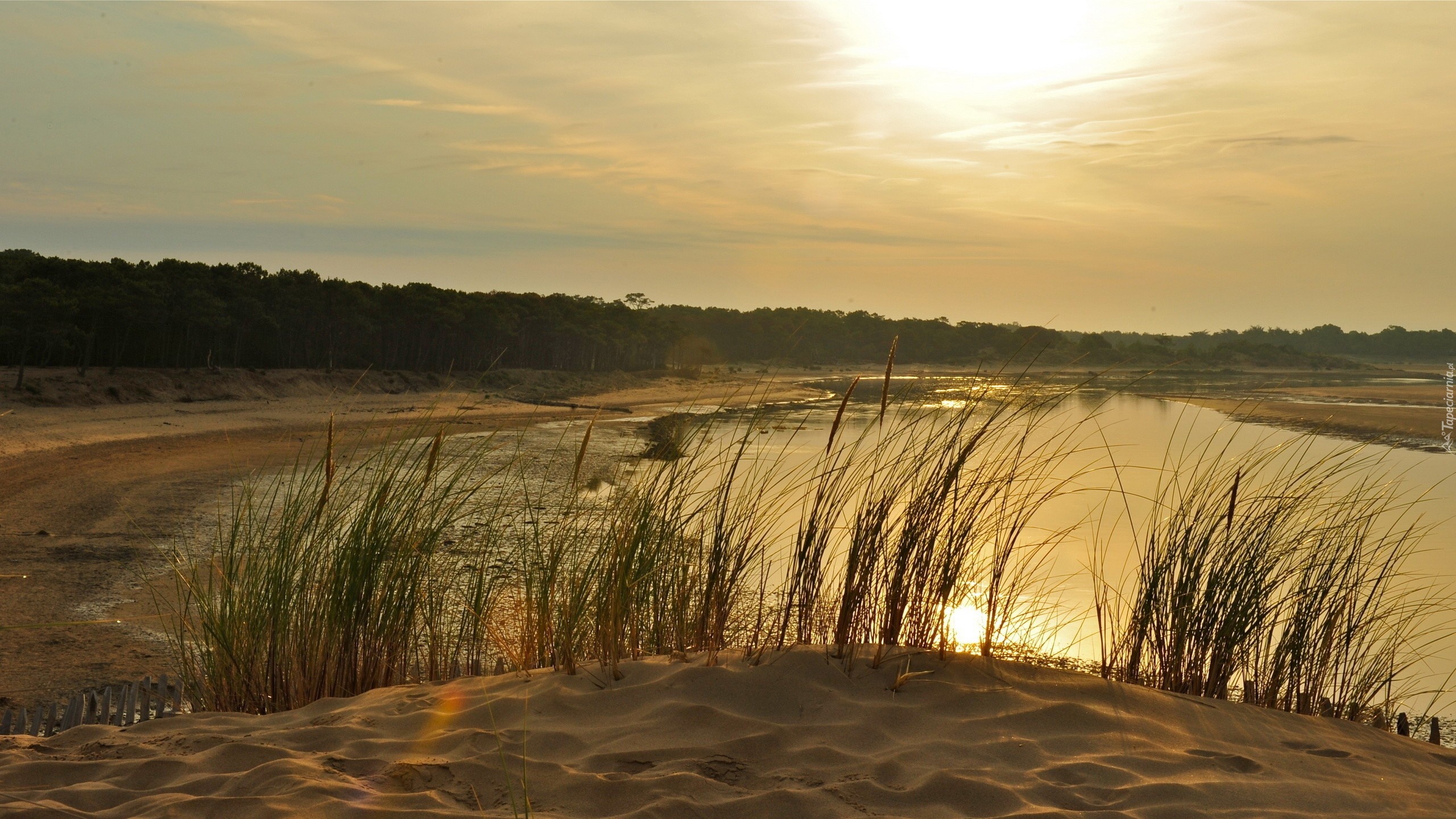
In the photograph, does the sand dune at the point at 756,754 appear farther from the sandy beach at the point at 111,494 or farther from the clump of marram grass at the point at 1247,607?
the sandy beach at the point at 111,494

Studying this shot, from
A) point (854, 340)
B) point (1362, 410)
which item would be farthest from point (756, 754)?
point (854, 340)

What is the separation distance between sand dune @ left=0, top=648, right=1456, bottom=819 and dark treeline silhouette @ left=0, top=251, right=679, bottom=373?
19435 millimetres

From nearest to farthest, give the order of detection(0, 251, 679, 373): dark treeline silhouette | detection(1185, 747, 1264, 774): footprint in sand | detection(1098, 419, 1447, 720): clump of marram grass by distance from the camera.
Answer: detection(1185, 747, 1264, 774): footprint in sand, detection(1098, 419, 1447, 720): clump of marram grass, detection(0, 251, 679, 373): dark treeline silhouette

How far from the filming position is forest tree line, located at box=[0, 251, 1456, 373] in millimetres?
26953

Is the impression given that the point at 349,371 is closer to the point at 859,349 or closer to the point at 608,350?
the point at 608,350

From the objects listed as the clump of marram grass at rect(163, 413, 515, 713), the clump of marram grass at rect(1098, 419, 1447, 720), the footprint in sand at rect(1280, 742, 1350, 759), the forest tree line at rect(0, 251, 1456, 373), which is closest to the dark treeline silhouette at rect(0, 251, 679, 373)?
the forest tree line at rect(0, 251, 1456, 373)

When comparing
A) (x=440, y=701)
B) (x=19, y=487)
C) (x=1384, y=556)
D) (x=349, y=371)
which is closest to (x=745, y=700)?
Result: (x=440, y=701)

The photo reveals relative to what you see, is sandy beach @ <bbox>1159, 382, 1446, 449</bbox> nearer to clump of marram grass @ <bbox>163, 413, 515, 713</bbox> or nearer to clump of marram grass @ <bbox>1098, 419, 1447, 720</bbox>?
clump of marram grass @ <bbox>1098, 419, 1447, 720</bbox>

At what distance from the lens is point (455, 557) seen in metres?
4.43

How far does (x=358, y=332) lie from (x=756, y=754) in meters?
39.9

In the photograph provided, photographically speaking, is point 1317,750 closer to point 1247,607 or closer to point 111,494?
point 1247,607

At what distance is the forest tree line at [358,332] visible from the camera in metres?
27.0

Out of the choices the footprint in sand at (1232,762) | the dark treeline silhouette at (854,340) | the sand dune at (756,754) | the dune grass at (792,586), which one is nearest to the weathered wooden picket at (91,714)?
the dune grass at (792,586)

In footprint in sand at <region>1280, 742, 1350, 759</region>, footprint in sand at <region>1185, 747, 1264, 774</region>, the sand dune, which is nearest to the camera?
the sand dune
